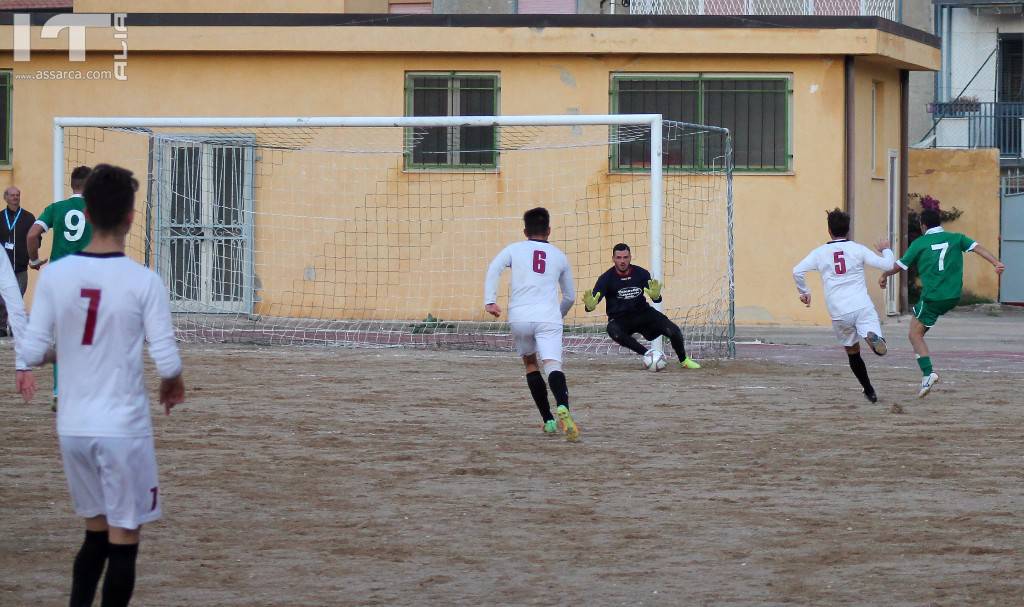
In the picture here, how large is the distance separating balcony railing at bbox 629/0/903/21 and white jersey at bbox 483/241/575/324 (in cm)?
1479

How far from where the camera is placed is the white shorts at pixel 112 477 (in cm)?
540

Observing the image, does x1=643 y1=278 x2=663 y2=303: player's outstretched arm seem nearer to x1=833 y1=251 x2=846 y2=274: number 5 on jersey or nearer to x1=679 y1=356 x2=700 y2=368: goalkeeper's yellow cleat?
x1=679 y1=356 x2=700 y2=368: goalkeeper's yellow cleat

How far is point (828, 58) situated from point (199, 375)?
11.0 metres

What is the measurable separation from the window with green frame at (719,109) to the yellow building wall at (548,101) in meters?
0.15

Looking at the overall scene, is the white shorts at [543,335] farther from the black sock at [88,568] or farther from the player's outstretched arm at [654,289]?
the black sock at [88,568]

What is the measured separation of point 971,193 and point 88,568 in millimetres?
24503

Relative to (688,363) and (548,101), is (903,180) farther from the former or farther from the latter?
(688,363)

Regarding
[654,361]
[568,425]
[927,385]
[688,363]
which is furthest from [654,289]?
[568,425]

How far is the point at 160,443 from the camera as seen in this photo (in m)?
10.9

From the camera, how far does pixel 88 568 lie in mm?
5598

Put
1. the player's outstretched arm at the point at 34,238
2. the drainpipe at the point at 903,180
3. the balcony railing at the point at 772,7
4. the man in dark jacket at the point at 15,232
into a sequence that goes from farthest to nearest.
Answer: the drainpipe at the point at 903,180 < the balcony railing at the point at 772,7 < the man in dark jacket at the point at 15,232 < the player's outstretched arm at the point at 34,238

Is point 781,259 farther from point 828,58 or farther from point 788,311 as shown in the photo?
point 828,58

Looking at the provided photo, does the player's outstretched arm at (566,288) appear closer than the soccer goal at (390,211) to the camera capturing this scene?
Yes

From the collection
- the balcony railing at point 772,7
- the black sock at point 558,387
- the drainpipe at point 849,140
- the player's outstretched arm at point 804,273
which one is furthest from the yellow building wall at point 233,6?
the black sock at point 558,387
